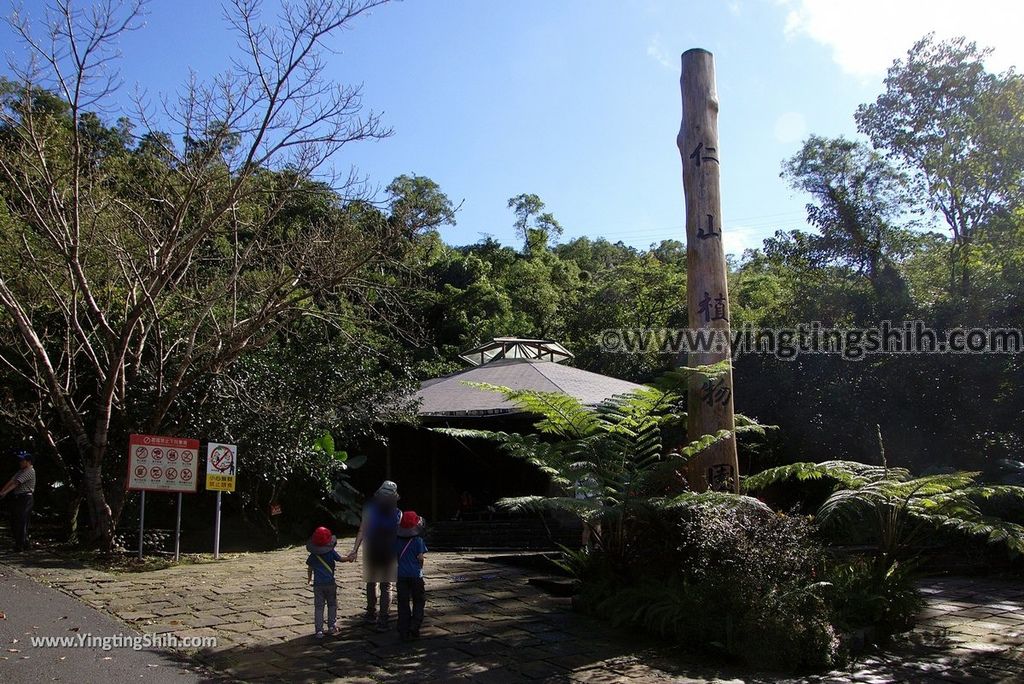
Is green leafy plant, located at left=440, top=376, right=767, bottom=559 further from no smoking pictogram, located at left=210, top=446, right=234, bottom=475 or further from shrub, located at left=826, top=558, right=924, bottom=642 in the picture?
no smoking pictogram, located at left=210, top=446, right=234, bottom=475

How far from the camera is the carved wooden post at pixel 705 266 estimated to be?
8383mm

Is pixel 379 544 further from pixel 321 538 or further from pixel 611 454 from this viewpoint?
pixel 611 454

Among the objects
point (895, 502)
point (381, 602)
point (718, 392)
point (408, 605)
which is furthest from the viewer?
point (718, 392)

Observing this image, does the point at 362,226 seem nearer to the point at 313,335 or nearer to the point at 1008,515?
the point at 313,335

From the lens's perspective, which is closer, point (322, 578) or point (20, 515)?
point (322, 578)

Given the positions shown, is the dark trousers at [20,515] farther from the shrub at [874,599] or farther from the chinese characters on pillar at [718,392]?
the shrub at [874,599]

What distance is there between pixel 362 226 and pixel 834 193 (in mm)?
13647

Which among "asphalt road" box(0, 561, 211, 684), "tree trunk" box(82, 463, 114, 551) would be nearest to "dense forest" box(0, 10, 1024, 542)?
"tree trunk" box(82, 463, 114, 551)

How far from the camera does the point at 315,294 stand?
12641 millimetres

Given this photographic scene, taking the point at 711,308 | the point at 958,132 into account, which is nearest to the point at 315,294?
the point at 711,308

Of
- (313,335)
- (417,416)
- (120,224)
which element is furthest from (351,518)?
(120,224)

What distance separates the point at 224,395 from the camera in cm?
1265

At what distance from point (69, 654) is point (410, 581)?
250 centimetres

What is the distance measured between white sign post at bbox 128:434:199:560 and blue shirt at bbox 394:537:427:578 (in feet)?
17.3
